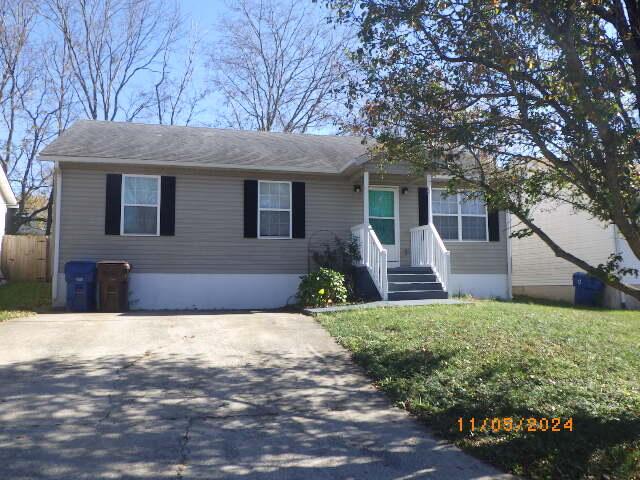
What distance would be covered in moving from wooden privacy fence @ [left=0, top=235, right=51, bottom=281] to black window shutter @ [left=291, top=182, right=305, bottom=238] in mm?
10744

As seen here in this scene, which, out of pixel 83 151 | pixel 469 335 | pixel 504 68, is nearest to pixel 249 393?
pixel 469 335

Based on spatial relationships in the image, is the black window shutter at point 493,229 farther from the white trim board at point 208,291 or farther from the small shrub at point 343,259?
the white trim board at point 208,291

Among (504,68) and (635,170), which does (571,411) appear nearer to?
(635,170)

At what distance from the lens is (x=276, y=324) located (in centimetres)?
910

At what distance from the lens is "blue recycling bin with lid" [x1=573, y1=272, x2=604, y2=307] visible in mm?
14727

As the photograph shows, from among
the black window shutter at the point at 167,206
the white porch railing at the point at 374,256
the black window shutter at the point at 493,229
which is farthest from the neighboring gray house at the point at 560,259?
the black window shutter at the point at 167,206

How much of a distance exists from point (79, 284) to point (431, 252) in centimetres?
760

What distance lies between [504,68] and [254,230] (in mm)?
8419

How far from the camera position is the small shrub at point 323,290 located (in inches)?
431

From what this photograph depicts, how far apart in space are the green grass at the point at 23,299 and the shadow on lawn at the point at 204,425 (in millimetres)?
4830

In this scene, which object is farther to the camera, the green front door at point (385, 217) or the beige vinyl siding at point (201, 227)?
the green front door at point (385, 217)

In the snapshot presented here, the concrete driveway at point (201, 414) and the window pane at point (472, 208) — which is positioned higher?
the window pane at point (472, 208)

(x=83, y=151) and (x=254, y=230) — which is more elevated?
(x=83, y=151)
